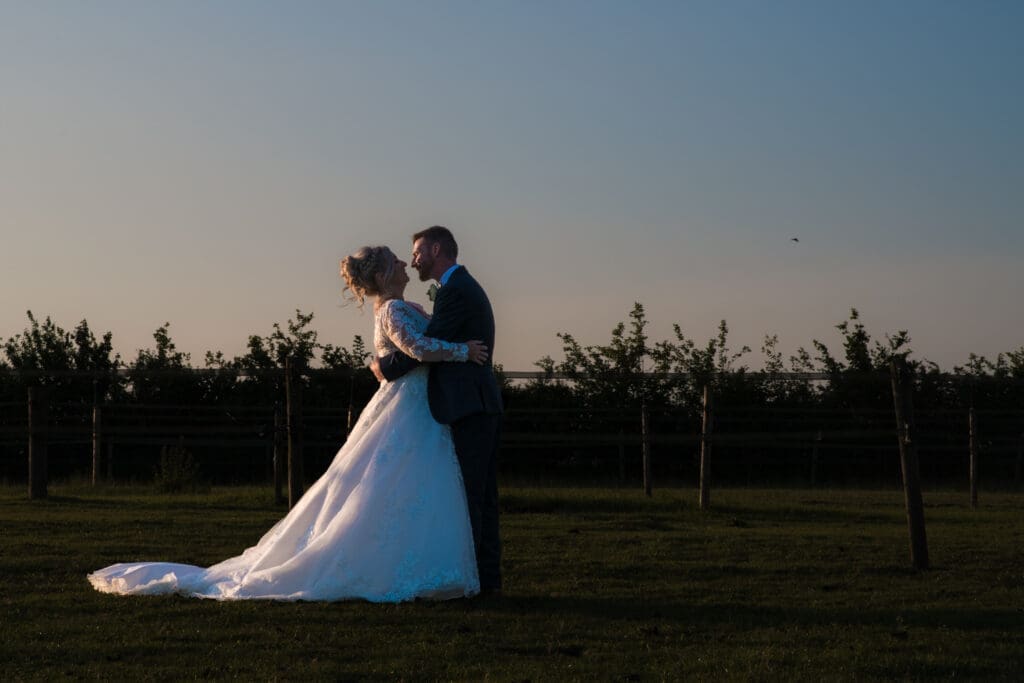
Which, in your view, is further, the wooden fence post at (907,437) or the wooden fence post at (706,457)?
the wooden fence post at (706,457)

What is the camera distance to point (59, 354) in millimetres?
30750

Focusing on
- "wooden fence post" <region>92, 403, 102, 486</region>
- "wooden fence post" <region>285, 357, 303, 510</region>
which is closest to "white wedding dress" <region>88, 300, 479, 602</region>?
"wooden fence post" <region>285, 357, 303, 510</region>

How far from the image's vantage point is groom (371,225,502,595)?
795 centimetres

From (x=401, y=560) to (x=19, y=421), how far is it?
70.3 feet

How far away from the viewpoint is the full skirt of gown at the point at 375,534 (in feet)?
25.3

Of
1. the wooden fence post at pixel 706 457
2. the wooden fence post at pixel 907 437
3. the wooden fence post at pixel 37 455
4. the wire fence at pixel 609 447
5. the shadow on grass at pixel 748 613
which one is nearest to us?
the shadow on grass at pixel 748 613

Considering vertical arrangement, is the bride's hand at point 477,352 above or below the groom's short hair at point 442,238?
below

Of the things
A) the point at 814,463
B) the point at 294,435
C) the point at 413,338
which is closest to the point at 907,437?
the point at 413,338

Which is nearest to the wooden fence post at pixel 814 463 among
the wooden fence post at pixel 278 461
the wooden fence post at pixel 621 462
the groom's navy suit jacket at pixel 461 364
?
the wooden fence post at pixel 621 462

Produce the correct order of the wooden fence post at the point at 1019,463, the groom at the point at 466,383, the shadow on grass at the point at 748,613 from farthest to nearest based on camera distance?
1. the wooden fence post at the point at 1019,463
2. the groom at the point at 466,383
3. the shadow on grass at the point at 748,613

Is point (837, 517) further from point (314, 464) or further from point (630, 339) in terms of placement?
point (630, 339)

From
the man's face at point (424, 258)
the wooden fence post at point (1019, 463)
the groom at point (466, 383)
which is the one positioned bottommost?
the wooden fence post at point (1019, 463)

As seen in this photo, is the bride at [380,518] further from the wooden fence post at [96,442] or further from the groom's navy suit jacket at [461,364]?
the wooden fence post at [96,442]

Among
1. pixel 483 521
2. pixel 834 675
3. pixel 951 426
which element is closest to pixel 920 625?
pixel 834 675
